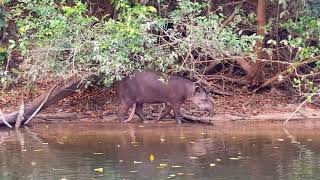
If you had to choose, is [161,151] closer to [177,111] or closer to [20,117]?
[177,111]

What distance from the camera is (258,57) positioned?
46.8ft

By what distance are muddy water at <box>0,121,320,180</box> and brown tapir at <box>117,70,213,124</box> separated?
29.4 inches

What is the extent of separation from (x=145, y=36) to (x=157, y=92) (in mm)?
2100

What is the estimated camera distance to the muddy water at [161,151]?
8469 millimetres

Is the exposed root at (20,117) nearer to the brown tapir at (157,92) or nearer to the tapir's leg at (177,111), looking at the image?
the brown tapir at (157,92)

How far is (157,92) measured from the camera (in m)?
14.0

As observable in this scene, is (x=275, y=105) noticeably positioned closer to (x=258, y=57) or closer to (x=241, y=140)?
(x=258, y=57)

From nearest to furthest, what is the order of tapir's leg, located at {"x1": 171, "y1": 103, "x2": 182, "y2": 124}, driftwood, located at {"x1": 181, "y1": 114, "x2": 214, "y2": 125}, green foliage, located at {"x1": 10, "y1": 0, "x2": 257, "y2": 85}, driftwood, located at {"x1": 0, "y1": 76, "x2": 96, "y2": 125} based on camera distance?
green foliage, located at {"x1": 10, "y1": 0, "x2": 257, "y2": 85} < driftwood, located at {"x1": 0, "y1": 76, "x2": 96, "y2": 125} < driftwood, located at {"x1": 181, "y1": 114, "x2": 214, "y2": 125} < tapir's leg, located at {"x1": 171, "y1": 103, "x2": 182, "y2": 124}

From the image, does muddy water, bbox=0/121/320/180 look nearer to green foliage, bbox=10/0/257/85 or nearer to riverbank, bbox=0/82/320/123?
riverbank, bbox=0/82/320/123

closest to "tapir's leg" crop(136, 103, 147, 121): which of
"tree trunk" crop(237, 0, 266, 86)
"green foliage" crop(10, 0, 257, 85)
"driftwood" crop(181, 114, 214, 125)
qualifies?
"driftwood" crop(181, 114, 214, 125)

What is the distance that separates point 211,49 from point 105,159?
154 inches

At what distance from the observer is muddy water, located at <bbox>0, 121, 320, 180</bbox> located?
8.47 metres

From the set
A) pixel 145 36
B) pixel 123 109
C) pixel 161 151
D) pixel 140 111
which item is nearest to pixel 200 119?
pixel 140 111

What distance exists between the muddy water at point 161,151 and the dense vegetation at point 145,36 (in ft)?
3.29
